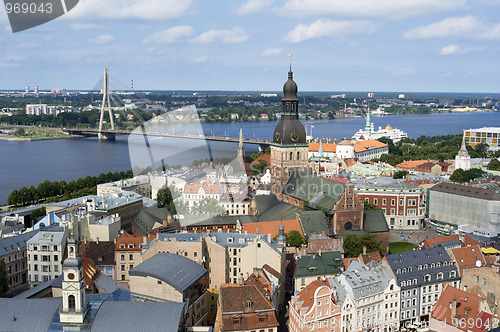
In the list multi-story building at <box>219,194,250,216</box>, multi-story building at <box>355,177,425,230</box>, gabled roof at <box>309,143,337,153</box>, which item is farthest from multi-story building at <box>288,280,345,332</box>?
gabled roof at <box>309,143,337,153</box>

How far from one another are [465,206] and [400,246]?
5693mm

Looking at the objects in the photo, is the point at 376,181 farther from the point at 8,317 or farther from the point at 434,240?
the point at 8,317

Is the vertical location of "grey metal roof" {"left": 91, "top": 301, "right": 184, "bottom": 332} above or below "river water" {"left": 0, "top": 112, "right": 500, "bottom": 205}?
above

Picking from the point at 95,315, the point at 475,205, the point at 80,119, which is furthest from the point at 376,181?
the point at 80,119

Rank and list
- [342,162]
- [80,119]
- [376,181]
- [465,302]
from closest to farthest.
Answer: [465,302] → [376,181] → [342,162] → [80,119]

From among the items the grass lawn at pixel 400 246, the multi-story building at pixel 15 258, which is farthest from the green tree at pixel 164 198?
the grass lawn at pixel 400 246

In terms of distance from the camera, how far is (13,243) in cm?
2020

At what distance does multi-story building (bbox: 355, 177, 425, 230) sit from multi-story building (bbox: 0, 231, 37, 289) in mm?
15913

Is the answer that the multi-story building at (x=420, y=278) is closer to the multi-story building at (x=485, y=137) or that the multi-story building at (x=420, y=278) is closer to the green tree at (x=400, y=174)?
the green tree at (x=400, y=174)

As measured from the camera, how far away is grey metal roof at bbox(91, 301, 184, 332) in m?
12.3

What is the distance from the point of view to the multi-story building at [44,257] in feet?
64.5

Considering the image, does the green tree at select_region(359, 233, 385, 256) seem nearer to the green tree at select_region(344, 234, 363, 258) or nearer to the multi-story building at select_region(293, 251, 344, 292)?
the green tree at select_region(344, 234, 363, 258)

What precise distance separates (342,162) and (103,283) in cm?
2956

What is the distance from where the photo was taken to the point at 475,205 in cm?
2828
